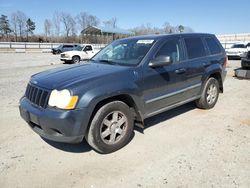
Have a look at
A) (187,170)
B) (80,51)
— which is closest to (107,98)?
(187,170)

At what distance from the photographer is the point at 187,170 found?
3.17 meters

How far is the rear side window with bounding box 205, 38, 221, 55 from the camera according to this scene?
18.4 ft

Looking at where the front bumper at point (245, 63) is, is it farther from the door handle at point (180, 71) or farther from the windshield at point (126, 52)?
the windshield at point (126, 52)

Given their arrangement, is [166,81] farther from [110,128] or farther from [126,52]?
[110,128]

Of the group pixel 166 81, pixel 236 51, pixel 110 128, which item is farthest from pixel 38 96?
pixel 236 51

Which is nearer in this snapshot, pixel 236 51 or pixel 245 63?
pixel 245 63

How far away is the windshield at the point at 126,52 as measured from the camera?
414 centimetres

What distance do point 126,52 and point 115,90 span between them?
1282 millimetres

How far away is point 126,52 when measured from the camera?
177 inches

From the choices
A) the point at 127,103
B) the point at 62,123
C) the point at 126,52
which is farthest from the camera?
the point at 126,52

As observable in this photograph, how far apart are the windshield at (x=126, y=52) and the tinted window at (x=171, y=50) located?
255mm

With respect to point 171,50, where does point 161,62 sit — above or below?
below

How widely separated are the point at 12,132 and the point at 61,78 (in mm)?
1765

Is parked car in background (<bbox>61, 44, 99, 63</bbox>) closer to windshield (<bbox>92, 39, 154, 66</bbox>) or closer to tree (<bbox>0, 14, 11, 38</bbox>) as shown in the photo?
windshield (<bbox>92, 39, 154, 66</bbox>)
